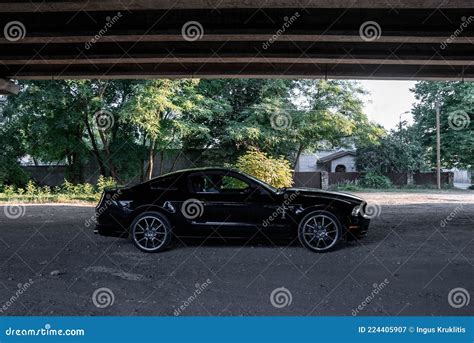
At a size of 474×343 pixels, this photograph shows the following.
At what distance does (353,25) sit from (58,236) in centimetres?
755

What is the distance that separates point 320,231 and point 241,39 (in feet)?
14.3

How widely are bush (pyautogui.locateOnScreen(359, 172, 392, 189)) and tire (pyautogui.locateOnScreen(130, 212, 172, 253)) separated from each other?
28.1m

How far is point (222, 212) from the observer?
7.25 metres

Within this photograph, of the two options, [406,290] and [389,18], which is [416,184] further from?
[406,290]

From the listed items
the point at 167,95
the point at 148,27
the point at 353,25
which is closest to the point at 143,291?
the point at 148,27

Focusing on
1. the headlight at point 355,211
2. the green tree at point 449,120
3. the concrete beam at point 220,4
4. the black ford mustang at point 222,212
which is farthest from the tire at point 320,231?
the green tree at point 449,120

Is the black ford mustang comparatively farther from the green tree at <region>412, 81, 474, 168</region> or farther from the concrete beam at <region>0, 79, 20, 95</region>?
the green tree at <region>412, 81, 474, 168</region>

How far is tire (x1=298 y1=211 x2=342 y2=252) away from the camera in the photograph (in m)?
7.00

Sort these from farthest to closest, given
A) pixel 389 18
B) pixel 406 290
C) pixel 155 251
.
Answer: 1. pixel 389 18
2. pixel 155 251
3. pixel 406 290

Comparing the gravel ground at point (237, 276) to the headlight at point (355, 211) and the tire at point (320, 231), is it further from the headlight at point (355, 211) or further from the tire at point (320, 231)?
the headlight at point (355, 211)

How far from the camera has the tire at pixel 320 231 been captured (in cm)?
700

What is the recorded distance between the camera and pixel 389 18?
8148 millimetres

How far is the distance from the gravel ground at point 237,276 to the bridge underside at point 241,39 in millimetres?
4197

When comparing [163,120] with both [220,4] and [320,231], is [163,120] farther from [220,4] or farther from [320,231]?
[320,231]
